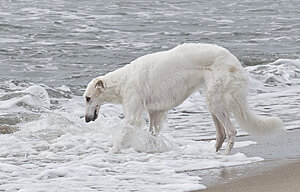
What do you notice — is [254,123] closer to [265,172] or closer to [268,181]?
[265,172]

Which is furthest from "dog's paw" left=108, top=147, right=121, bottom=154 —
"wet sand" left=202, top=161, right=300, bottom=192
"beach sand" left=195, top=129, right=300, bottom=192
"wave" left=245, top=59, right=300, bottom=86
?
"wave" left=245, top=59, right=300, bottom=86

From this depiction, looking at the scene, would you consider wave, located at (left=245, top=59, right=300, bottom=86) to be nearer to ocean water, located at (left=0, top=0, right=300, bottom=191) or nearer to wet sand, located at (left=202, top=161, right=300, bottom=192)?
ocean water, located at (left=0, top=0, right=300, bottom=191)

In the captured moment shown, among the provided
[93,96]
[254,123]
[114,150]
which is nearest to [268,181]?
[254,123]

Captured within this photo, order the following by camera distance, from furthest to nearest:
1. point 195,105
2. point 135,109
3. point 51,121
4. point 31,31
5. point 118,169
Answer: point 31,31 < point 195,105 < point 51,121 < point 135,109 < point 118,169

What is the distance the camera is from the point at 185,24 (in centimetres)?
2441

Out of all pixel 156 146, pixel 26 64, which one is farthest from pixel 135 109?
pixel 26 64

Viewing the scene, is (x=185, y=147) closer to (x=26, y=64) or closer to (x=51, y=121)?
(x=51, y=121)

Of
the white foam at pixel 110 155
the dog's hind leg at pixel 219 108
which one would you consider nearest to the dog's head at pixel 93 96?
the white foam at pixel 110 155

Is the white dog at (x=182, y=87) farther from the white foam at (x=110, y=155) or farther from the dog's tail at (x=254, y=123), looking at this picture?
the white foam at (x=110, y=155)

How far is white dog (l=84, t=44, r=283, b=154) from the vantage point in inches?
305

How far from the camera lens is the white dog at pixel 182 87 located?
7750mm

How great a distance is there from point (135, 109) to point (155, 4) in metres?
22.2

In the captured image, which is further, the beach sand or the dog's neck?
the dog's neck

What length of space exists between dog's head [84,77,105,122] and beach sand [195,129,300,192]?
1.81m
